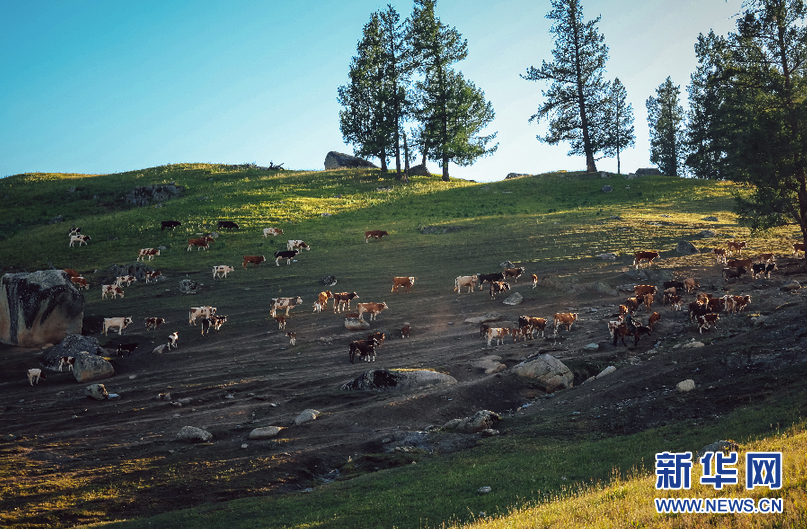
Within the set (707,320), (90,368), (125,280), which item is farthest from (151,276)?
(707,320)

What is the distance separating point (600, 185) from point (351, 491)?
2496 inches

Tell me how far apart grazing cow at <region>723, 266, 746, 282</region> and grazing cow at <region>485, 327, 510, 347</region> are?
55.9 feet

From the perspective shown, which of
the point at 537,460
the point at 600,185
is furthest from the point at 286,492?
the point at 600,185

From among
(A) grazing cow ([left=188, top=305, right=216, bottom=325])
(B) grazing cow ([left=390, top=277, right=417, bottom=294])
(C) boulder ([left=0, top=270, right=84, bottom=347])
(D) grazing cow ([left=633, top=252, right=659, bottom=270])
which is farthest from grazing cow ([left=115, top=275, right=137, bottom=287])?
(D) grazing cow ([left=633, top=252, right=659, bottom=270])

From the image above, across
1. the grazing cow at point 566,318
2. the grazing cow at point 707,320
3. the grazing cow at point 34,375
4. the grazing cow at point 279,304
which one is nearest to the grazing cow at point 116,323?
the grazing cow at point 34,375

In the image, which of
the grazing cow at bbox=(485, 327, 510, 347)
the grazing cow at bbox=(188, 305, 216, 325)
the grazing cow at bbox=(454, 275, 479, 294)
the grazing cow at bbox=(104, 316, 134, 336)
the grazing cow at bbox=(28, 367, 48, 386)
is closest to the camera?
the grazing cow at bbox=(28, 367, 48, 386)

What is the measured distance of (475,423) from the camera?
765 inches

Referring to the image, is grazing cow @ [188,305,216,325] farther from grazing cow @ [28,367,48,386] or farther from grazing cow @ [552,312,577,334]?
grazing cow @ [552,312,577,334]

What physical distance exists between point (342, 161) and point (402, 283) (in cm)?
6671

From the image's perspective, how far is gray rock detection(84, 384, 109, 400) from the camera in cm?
→ 2370

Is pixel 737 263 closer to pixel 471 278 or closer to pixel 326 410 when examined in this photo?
pixel 471 278

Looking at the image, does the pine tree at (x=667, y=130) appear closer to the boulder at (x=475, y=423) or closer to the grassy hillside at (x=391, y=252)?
the grassy hillside at (x=391, y=252)

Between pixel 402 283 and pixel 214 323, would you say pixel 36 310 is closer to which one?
pixel 214 323

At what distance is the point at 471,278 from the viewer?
126 feet
